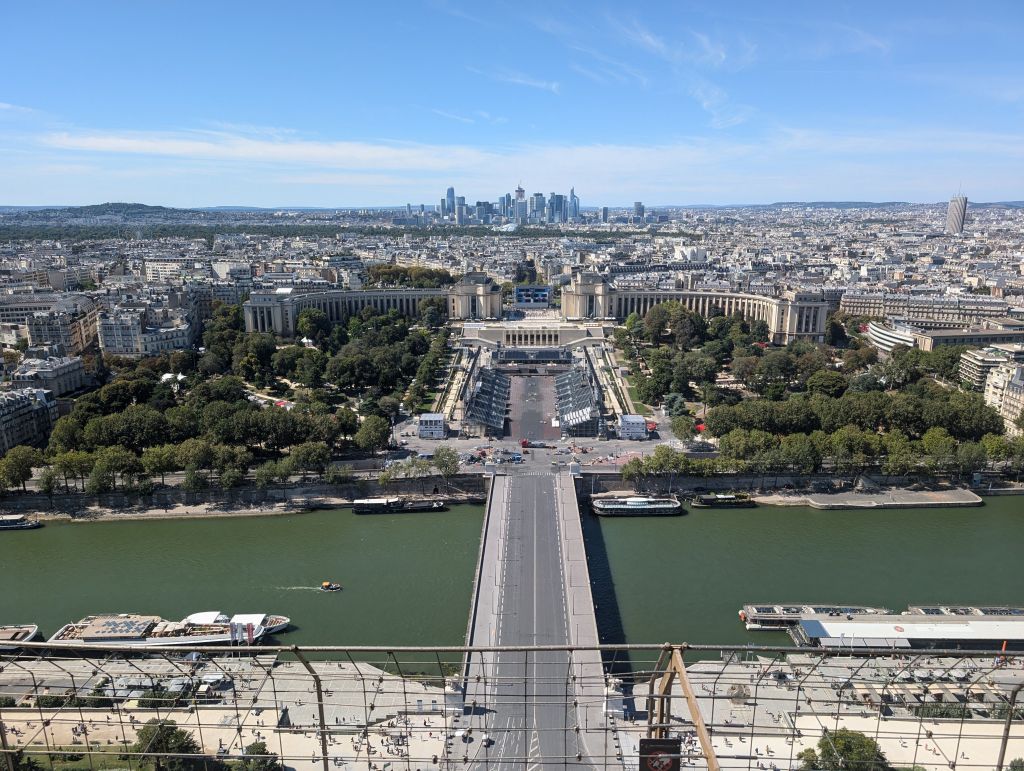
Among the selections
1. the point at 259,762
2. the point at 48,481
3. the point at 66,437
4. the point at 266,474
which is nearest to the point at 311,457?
the point at 266,474

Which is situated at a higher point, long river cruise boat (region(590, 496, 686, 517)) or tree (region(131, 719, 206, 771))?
tree (region(131, 719, 206, 771))

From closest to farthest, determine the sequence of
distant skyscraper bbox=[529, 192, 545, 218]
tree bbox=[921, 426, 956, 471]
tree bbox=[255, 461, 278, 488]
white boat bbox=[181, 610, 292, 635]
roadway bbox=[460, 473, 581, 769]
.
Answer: roadway bbox=[460, 473, 581, 769]
white boat bbox=[181, 610, 292, 635]
tree bbox=[255, 461, 278, 488]
tree bbox=[921, 426, 956, 471]
distant skyscraper bbox=[529, 192, 545, 218]

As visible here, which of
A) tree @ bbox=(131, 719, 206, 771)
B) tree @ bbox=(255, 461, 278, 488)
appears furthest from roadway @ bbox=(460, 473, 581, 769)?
tree @ bbox=(255, 461, 278, 488)

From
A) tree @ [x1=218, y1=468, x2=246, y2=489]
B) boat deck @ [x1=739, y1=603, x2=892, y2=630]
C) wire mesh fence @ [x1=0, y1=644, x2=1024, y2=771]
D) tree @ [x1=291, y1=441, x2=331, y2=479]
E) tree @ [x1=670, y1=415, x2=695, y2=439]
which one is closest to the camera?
wire mesh fence @ [x1=0, y1=644, x2=1024, y2=771]

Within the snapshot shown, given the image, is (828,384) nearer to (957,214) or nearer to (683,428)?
(683,428)

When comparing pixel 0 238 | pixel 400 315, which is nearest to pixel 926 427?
pixel 400 315

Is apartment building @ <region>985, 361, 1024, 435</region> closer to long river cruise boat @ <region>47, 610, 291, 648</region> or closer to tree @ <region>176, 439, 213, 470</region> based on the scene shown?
long river cruise boat @ <region>47, 610, 291, 648</region>

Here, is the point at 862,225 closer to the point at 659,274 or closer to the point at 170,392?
the point at 659,274
